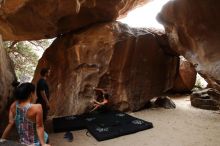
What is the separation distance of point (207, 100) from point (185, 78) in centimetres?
381

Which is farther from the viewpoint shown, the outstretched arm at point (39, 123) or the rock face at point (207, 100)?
the rock face at point (207, 100)

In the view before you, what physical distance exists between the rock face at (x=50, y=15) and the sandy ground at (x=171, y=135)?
11.4 feet

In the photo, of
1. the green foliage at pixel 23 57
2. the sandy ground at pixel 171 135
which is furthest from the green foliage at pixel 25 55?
the sandy ground at pixel 171 135

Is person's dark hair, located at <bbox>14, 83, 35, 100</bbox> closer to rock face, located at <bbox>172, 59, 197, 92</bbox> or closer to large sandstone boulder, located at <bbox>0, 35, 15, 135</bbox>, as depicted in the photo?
large sandstone boulder, located at <bbox>0, 35, 15, 135</bbox>

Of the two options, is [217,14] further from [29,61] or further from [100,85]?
[29,61]

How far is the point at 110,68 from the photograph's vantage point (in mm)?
7738

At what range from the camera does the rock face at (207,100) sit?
27.7ft

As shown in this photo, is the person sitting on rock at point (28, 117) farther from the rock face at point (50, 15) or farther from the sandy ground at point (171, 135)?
the rock face at point (50, 15)

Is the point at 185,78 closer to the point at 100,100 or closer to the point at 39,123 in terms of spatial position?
the point at 100,100

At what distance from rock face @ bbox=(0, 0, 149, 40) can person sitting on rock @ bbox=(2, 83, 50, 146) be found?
13.2 ft

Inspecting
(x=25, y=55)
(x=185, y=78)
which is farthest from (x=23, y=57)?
(x=185, y=78)

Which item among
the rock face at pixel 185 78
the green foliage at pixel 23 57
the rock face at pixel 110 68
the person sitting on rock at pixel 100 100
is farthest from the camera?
the green foliage at pixel 23 57

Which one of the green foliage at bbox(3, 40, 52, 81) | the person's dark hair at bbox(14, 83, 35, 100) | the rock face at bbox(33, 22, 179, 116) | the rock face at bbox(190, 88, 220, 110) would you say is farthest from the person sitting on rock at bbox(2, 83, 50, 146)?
the green foliage at bbox(3, 40, 52, 81)

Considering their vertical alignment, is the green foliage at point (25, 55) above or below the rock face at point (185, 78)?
above
